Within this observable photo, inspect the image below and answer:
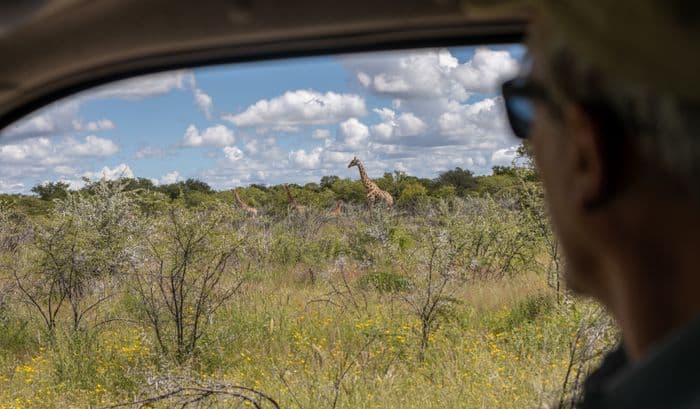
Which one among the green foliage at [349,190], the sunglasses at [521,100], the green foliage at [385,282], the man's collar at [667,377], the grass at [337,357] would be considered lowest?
the grass at [337,357]

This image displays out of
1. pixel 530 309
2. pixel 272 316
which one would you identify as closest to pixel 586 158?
pixel 272 316

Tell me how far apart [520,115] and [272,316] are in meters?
6.19

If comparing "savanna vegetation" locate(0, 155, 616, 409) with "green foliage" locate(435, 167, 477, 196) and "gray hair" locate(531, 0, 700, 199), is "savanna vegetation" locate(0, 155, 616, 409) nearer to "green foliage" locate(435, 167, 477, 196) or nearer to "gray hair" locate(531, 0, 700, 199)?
"gray hair" locate(531, 0, 700, 199)

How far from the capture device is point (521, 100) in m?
0.96

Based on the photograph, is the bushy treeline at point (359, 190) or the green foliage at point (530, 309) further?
the bushy treeline at point (359, 190)

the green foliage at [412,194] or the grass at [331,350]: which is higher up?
the green foliage at [412,194]

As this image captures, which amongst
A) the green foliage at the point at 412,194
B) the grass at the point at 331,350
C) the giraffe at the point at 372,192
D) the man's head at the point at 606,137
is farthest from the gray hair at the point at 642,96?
the green foliage at the point at 412,194

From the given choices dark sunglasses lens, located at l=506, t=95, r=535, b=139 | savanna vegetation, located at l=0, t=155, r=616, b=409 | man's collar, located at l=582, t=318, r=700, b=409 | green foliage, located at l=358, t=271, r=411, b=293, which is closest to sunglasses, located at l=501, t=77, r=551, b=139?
dark sunglasses lens, located at l=506, t=95, r=535, b=139

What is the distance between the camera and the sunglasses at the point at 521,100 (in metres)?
0.84

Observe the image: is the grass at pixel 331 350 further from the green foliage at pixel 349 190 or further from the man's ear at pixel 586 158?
the green foliage at pixel 349 190

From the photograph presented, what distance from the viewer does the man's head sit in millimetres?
625

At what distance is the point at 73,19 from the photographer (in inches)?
47.3

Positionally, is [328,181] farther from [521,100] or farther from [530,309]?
[521,100]

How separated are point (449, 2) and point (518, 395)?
11.3 ft
